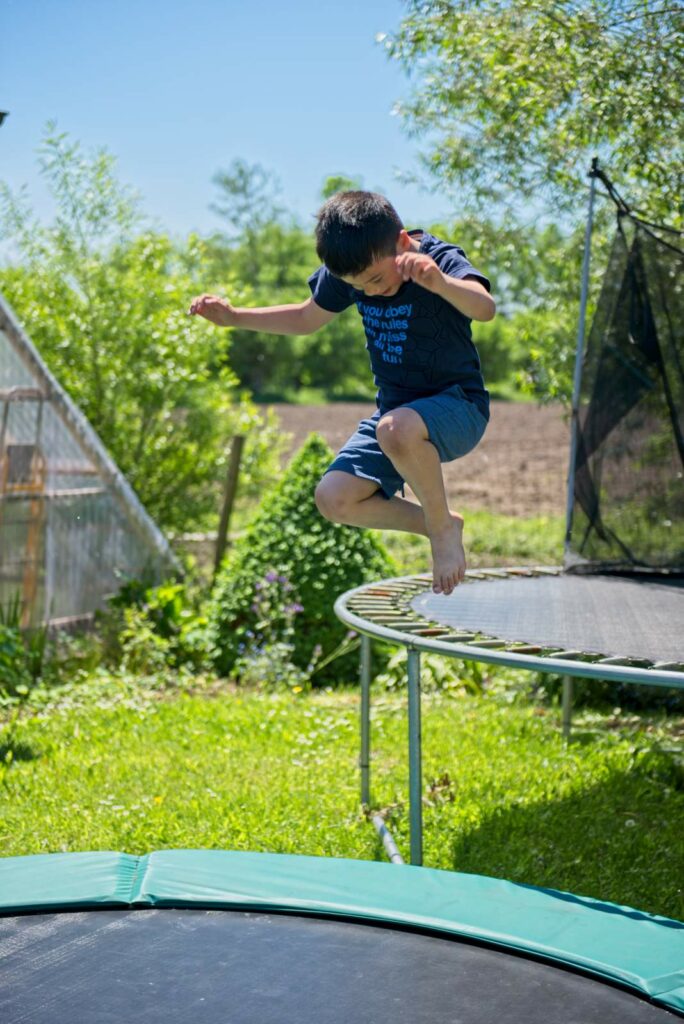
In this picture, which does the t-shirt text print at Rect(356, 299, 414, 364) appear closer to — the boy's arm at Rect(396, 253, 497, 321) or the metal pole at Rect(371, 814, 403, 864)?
the boy's arm at Rect(396, 253, 497, 321)

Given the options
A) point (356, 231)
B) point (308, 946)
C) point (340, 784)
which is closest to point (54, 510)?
point (340, 784)

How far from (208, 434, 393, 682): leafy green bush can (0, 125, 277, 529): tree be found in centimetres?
106

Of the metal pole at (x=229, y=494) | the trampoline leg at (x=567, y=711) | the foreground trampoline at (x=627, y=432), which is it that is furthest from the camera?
the metal pole at (x=229, y=494)

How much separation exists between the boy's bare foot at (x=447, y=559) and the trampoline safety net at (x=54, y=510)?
2.20 m

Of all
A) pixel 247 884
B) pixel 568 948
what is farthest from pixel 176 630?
pixel 568 948

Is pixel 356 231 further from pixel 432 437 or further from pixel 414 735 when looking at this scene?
pixel 414 735

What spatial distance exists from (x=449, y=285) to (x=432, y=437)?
305 millimetres

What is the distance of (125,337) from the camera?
4.97m

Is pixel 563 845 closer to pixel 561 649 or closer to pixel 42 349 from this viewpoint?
pixel 561 649

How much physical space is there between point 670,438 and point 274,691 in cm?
155

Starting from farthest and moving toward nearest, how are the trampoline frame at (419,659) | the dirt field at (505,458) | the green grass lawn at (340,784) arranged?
the dirt field at (505,458)
the green grass lawn at (340,784)
the trampoline frame at (419,659)

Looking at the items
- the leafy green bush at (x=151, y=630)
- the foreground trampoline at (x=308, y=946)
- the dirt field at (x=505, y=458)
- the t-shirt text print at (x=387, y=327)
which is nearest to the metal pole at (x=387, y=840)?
the foreground trampoline at (x=308, y=946)

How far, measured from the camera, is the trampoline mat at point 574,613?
2.23 meters

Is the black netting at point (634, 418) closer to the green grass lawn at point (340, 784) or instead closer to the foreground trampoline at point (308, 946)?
the green grass lawn at point (340, 784)
